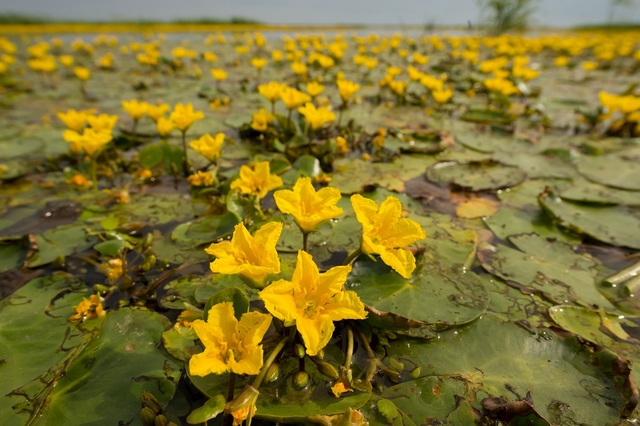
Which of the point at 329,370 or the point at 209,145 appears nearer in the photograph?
the point at 329,370

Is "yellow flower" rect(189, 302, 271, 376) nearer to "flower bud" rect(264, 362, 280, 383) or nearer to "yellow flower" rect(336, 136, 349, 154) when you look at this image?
"flower bud" rect(264, 362, 280, 383)

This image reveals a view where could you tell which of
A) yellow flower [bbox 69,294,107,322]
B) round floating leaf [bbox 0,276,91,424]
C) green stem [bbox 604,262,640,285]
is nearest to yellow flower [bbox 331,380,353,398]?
round floating leaf [bbox 0,276,91,424]

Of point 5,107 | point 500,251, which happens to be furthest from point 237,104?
point 500,251

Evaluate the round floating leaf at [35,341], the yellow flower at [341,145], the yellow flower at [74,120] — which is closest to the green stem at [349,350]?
the round floating leaf at [35,341]

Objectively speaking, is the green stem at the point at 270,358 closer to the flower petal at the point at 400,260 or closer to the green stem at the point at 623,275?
the flower petal at the point at 400,260

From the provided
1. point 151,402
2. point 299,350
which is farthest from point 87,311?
point 299,350

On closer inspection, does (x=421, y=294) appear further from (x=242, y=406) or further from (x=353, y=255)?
(x=242, y=406)
